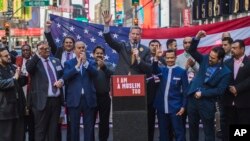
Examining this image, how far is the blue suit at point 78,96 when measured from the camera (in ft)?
31.6

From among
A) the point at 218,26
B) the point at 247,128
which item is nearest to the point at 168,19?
the point at 218,26

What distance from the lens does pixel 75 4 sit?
18362cm

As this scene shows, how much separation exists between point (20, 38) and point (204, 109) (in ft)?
207

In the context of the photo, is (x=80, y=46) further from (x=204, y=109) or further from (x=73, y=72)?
(x=204, y=109)

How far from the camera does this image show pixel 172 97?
381 inches

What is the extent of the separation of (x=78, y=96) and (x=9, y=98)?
111cm

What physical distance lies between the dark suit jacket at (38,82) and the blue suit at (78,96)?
24 cm

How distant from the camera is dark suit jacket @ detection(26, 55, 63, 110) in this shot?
9555mm

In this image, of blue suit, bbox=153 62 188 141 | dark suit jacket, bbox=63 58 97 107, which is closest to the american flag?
dark suit jacket, bbox=63 58 97 107

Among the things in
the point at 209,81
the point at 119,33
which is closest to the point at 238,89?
the point at 209,81

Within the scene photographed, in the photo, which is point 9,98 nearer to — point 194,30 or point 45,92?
point 45,92

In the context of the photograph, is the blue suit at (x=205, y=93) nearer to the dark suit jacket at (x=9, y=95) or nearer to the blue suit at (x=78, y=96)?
the blue suit at (x=78, y=96)

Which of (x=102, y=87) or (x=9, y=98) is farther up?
(x=102, y=87)

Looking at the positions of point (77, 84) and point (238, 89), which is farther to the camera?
point (77, 84)
